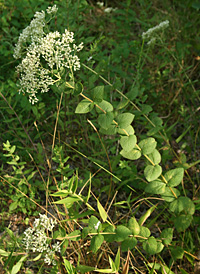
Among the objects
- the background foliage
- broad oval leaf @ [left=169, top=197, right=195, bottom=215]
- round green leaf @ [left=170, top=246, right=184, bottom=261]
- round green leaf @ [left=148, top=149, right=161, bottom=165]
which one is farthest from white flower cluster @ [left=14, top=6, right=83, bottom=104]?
round green leaf @ [left=170, top=246, right=184, bottom=261]

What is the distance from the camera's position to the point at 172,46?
301cm

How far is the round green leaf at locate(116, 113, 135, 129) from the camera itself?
1.43 m

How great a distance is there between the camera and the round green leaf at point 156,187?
1537 mm

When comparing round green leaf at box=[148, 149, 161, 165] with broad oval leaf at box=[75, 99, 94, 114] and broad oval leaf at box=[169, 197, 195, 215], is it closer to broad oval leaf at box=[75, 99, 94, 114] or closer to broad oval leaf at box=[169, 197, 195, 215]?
broad oval leaf at box=[169, 197, 195, 215]

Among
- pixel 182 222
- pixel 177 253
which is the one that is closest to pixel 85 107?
pixel 182 222

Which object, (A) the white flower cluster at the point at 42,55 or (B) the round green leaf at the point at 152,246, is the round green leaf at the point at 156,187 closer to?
(B) the round green leaf at the point at 152,246

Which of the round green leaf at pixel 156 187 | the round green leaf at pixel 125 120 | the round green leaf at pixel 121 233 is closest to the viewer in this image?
the round green leaf at pixel 121 233

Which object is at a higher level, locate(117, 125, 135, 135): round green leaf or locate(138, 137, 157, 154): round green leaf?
locate(117, 125, 135, 135): round green leaf

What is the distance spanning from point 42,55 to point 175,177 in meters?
0.89

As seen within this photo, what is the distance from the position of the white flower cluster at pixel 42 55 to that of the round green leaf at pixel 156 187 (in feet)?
2.22

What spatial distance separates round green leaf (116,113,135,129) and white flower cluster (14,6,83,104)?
12.3 inches

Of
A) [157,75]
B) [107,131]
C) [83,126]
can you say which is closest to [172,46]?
[157,75]

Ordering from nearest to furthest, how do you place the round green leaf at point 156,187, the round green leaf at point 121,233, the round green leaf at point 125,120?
1. the round green leaf at point 121,233
2. the round green leaf at point 125,120
3. the round green leaf at point 156,187

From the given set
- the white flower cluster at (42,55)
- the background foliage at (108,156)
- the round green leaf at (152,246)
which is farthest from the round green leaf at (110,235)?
the white flower cluster at (42,55)
